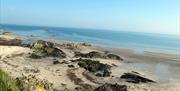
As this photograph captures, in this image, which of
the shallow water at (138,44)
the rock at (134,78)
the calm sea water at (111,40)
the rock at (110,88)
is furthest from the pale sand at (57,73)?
the calm sea water at (111,40)

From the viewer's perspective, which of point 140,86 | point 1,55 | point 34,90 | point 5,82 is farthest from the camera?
point 1,55

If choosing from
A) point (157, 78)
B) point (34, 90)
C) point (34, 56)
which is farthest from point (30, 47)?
point (34, 90)

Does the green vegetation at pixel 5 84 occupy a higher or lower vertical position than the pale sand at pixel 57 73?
higher

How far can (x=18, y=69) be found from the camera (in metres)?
20.5

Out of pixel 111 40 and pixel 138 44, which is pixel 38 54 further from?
pixel 111 40

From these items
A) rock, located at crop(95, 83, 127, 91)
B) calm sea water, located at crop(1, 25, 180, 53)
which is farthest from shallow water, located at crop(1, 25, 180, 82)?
rock, located at crop(95, 83, 127, 91)

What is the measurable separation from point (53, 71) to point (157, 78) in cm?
737

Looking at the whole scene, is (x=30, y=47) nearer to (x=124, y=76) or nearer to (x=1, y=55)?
(x=1, y=55)

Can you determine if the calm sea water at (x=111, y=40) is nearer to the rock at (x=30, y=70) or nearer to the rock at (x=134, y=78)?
the rock at (x=134, y=78)

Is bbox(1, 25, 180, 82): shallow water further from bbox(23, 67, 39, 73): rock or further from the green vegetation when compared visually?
the green vegetation

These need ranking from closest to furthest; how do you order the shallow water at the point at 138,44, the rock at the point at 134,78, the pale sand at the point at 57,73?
the pale sand at the point at 57,73, the rock at the point at 134,78, the shallow water at the point at 138,44

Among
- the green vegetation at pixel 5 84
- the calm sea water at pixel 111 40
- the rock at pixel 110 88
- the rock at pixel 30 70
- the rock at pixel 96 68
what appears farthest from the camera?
the calm sea water at pixel 111 40

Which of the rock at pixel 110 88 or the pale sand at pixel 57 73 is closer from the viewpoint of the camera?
the rock at pixel 110 88

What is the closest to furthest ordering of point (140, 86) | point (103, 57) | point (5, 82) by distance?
point (5, 82), point (140, 86), point (103, 57)
